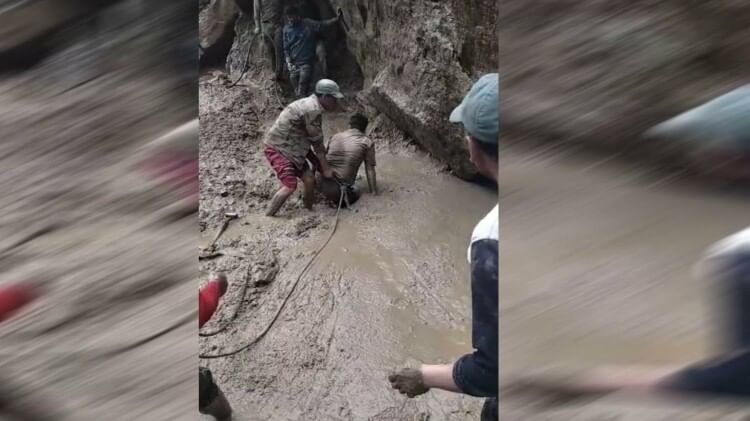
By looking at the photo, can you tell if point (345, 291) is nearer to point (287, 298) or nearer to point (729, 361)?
point (287, 298)

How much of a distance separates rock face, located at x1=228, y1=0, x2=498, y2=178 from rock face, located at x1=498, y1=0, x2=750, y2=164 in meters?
3.20

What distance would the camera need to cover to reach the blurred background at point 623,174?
799 millimetres

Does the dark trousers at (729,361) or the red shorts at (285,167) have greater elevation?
the dark trousers at (729,361)

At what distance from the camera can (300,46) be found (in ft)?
16.3

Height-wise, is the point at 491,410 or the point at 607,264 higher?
the point at 607,264

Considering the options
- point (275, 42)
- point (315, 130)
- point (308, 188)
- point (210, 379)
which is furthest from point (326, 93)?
point (275, 42)

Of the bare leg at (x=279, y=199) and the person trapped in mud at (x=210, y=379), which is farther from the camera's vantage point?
the bare leg at (x=279, y=199)

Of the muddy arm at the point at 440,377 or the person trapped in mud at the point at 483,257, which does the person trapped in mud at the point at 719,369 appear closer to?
the person trapped in mud at the point at 483,257

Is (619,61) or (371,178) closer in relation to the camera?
(619,61)

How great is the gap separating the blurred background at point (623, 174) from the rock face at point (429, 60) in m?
3.20

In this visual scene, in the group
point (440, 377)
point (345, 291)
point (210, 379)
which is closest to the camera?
point (440, 377)

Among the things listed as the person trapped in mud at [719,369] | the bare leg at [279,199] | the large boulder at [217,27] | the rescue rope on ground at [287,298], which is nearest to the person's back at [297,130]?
the bare leg at [279,199]

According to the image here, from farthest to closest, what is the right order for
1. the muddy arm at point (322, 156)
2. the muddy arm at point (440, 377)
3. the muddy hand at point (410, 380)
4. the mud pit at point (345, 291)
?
1. the muddy arm at point (322, 156)
2. the mud pit at point (345, 291)
3. the muddy hand at point (410, 380)
4. the muddy arm at point (440, 377)

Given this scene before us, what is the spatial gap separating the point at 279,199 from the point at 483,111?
Answer: 277cm
